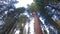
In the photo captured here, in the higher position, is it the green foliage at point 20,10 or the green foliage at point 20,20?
the green foliage at point 20,10

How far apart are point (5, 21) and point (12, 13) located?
0.35 feet

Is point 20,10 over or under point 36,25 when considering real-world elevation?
over

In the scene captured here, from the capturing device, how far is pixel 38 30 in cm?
112

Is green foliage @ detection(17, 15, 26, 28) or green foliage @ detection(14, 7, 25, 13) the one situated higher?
green foliage @ detection(14, 7, 25, 13)

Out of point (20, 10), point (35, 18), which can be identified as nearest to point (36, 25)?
point (35, 18)

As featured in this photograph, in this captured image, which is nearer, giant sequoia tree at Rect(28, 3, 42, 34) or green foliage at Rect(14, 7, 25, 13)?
giant sequoia tree at Rect(28, 3, 42, 34)

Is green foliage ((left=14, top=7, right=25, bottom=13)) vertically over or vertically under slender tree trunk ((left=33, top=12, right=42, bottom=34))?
over

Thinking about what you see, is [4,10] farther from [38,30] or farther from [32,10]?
[38,30]

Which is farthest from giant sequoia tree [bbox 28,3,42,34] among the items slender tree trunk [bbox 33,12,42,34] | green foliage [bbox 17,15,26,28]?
green foliage [bbox 17,15,26,28]

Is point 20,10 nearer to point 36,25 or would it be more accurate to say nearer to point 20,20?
point 20,20

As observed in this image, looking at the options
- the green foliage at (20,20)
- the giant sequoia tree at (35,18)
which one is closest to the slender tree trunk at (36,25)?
the giant sequoia tree at (35,18)

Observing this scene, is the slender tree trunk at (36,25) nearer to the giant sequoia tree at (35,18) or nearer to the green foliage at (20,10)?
the giant sequoia tree at (35,18)

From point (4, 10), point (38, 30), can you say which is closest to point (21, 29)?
point (38, 30)

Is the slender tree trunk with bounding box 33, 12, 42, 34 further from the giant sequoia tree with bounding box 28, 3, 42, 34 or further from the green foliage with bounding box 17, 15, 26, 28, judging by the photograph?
the green foliage with bounding box 17, 15, 26, 28
